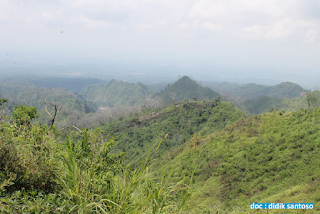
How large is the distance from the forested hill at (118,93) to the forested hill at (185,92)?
31469 millimetres

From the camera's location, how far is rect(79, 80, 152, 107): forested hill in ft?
465

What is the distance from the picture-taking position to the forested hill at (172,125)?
41.2 metres

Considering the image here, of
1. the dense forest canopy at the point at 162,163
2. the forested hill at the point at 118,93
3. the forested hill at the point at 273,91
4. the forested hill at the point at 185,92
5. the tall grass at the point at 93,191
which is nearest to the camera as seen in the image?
the tall grass at the point at 93,191

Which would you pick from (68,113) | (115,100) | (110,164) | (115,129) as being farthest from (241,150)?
(115,100)

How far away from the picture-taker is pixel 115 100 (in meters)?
153

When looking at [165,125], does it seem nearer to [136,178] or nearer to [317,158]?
[317,158]

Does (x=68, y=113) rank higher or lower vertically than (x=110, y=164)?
lower

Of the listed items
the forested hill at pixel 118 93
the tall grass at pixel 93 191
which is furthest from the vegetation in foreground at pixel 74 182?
the forested hill at pixel 118 93

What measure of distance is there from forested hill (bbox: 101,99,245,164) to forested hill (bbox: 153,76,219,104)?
44.3 meters

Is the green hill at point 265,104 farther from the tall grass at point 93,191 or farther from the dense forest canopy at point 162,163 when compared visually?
the tall grass at point 93,191

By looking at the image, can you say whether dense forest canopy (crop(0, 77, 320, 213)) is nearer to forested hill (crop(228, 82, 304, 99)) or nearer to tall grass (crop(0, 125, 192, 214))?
tall grass (crop(0, 125, 192, 214))

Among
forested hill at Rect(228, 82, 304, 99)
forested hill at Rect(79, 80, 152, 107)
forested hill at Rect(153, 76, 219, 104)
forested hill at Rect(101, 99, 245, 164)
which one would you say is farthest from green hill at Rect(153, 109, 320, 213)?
forested hill at Rect(228, 82, 304, 99)

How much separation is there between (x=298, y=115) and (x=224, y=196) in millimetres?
13137

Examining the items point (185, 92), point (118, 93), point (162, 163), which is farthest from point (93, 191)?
point (118, 93)
